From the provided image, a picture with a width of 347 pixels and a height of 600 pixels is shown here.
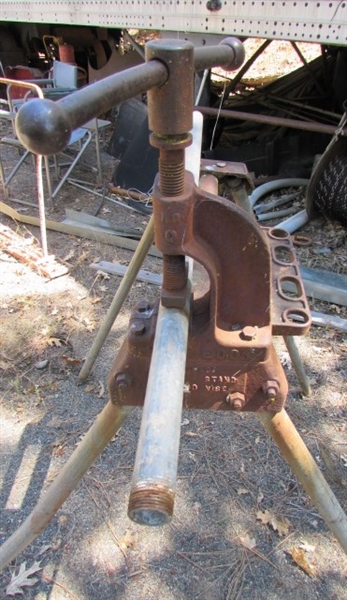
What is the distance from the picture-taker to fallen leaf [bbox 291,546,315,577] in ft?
6.42

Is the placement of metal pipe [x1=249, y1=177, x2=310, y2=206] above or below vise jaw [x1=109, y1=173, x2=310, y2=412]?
below

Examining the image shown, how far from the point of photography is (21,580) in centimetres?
192

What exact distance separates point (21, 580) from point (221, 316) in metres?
1.55

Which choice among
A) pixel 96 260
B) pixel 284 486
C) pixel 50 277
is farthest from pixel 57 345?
pixel 284 486

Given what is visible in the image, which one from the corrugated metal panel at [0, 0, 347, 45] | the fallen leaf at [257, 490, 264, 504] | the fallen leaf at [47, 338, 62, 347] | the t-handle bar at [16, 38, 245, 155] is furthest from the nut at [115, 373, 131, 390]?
the corrugated metal panel at [0, 0, 347, 45]

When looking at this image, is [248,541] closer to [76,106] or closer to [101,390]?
[101,390]

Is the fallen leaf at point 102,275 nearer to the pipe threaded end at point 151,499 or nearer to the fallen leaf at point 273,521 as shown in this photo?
the fallen leaf at point 273,521

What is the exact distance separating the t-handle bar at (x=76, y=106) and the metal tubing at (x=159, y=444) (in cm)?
38

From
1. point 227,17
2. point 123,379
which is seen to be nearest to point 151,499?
point 123,379

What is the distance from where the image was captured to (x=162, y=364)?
783 millimetres

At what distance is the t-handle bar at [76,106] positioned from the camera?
0.57 meters

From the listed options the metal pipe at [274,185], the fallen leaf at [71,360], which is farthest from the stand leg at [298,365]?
the metal pipe at [274,185]

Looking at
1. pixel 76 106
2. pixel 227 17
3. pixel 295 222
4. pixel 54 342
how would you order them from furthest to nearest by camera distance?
pixel 295 222 → pixel 227 17 → pixel 54 342 → pixel 76 106

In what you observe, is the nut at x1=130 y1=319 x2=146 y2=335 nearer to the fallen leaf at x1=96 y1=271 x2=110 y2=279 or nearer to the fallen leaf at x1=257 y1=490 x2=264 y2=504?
the fallen leaf at x1=257 y1=490 x2=264 y2=504
